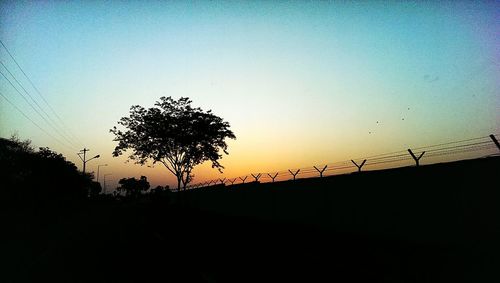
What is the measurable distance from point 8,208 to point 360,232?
26353mm

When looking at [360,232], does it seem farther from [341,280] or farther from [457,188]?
[341,280]

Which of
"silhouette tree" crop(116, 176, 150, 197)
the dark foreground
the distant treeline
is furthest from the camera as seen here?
"silhouette tree" crop(116, 176, 150, 197)

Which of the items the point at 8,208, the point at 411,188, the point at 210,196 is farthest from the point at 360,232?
the point at 210,196

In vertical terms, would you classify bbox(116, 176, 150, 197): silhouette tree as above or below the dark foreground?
above

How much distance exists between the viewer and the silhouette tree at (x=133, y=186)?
189 m

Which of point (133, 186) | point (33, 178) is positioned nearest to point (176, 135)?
point (33, 178)

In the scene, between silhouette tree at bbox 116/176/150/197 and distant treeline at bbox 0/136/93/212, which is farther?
silhouette tree at bbox 116/176/150/197

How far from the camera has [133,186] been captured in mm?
189000

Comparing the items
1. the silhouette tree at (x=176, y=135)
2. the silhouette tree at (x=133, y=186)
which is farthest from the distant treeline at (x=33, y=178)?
the silhouette tree at (x=133, y=186)

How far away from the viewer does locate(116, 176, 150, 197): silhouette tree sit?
620 ft

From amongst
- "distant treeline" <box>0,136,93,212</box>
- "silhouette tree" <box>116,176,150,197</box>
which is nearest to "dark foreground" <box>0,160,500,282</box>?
"distant treeline" <box>0,136,93,212</box>

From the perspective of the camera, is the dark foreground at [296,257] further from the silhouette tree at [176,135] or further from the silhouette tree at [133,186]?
the silhouette tree at [133,186]

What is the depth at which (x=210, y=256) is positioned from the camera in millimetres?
10422

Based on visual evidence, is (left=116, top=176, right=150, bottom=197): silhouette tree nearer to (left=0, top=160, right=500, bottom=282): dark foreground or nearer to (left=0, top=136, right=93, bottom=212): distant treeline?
(left=0, top=136, right=93, bottom=212): distant treeline
